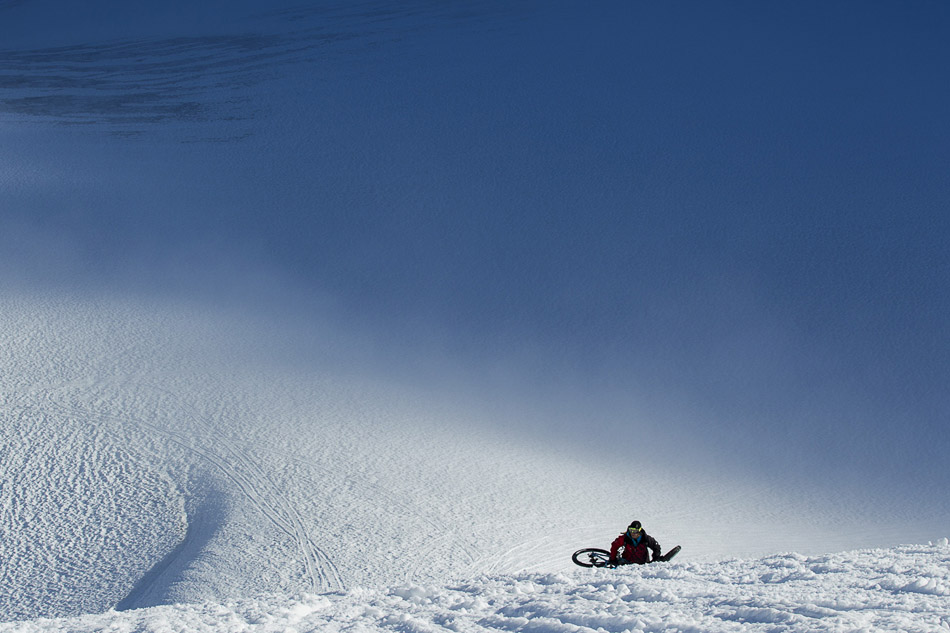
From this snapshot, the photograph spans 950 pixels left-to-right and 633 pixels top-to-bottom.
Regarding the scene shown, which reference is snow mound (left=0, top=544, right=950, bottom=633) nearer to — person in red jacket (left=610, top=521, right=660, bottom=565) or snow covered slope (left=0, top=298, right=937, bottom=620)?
person in red jacket (left=610, top=521, right=660, bottom=565)

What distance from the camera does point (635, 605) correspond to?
4.53 meters

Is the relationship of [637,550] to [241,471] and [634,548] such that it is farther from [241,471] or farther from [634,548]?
[241,471]

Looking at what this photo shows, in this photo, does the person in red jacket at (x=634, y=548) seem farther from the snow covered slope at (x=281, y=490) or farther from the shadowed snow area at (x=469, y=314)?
the snow covered slope at (x=281, y=490)

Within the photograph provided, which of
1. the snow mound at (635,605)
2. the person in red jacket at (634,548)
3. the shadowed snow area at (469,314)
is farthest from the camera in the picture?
the shadowed snow area at (469,314)

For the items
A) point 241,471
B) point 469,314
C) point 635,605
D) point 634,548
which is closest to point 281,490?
point 241,471

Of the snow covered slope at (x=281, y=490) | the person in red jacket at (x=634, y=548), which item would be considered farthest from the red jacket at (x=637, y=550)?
the snow covered slope at (x=281, y=490)

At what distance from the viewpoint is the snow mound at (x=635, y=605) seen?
4.14 metres

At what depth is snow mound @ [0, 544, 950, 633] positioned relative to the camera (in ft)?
13.6

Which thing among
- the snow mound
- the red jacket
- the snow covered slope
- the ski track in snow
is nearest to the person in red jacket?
the red jacket

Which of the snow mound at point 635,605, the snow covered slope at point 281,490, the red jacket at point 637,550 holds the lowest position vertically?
the snow mound at point 635,605

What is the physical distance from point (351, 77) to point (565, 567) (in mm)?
17702

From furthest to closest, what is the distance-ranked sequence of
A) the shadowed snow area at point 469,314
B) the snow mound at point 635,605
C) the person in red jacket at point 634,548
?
the shadowed snow area at point 469,314
the person in red jacket at point 634,548
the snow mound at point 635,605

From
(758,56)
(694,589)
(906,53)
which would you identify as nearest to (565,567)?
(694,589)

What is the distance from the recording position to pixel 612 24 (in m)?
24.4
